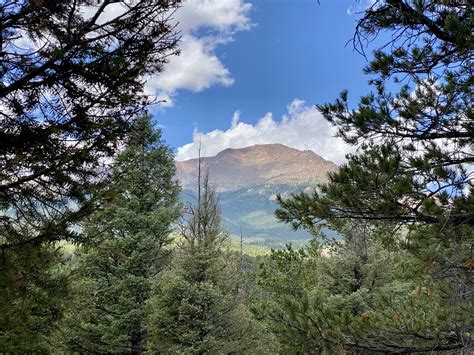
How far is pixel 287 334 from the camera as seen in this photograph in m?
5.36

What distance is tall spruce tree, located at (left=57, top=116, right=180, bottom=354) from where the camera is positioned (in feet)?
41.1

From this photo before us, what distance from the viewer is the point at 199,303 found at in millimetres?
11648

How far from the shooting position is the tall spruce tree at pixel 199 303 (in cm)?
1130

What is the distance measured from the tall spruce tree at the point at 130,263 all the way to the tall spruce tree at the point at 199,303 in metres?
1.19

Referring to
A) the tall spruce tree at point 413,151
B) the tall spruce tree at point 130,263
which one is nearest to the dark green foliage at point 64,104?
the tall spruce tree at point 413,151

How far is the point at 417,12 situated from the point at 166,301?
1050 cm

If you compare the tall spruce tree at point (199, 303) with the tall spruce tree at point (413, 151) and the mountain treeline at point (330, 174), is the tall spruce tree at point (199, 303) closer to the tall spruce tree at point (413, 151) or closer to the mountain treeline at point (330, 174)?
the mountain treeline at point (330, 174)

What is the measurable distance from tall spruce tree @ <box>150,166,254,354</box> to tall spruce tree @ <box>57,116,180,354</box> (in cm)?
119

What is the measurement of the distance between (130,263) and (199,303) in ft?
10.6

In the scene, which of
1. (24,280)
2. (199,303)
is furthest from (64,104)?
(199,303)

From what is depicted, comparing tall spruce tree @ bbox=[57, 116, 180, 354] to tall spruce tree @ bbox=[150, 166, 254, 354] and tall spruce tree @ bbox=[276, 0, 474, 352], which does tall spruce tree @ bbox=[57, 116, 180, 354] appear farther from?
tall spruce tree @ bbox=[276, 0, 474, 352]

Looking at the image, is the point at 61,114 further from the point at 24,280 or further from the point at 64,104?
the point at 24,280

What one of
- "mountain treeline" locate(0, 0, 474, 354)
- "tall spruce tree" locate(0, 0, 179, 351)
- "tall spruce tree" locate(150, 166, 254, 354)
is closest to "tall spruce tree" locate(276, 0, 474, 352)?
"mountain treeline" locate(0, 0, 474, 354)

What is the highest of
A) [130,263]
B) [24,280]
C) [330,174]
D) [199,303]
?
[330,174]
